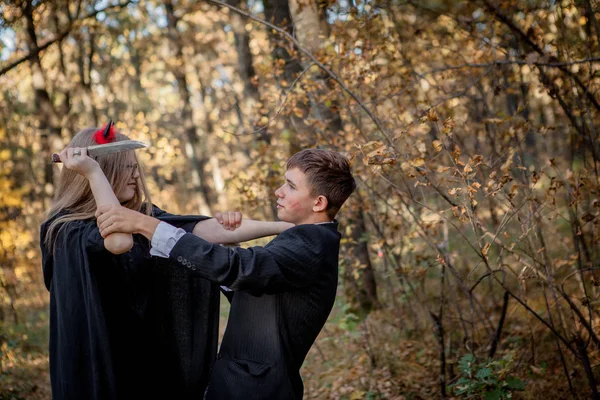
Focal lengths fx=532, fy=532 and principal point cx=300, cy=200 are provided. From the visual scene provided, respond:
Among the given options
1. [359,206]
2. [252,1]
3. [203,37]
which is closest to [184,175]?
[203,37]

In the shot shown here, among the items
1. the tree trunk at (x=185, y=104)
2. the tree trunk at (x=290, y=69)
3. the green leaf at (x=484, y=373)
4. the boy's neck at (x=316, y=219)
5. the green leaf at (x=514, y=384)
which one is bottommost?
the green leaf at (x=514, y=384)

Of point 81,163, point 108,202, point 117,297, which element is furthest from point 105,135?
point 117,297

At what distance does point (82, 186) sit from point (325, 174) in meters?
1.16

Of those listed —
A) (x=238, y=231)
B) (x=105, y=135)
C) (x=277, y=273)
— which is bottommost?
(x=277, y=273)

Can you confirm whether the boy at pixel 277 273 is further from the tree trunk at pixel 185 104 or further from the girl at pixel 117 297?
the tree trunk at pixel 185 104

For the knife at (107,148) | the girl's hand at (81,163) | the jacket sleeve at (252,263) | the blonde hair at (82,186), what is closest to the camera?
the jacket sleeve at (252,263)

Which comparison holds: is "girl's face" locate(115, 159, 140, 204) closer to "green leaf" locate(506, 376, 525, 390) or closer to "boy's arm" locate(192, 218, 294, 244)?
"boy's arm" locate(192, 218, 294, 244)

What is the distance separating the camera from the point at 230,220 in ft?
8.57

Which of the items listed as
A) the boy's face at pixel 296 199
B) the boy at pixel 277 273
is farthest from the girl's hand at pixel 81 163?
the boy's face at pixel 296 199

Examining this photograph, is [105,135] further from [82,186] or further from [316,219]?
[316,219]

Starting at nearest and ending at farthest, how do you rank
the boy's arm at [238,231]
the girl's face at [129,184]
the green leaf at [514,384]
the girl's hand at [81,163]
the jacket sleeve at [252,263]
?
the jacket sleeve at [252,263], the girl's hand at [81,163], the girl's face at [129,184], the boy's arm at [238,231], the green leaf at [514,384]

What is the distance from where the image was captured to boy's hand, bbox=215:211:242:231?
2619 mm

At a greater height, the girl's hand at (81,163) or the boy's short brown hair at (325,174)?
the girl's hand at (81,163)

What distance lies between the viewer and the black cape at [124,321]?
2.29m
